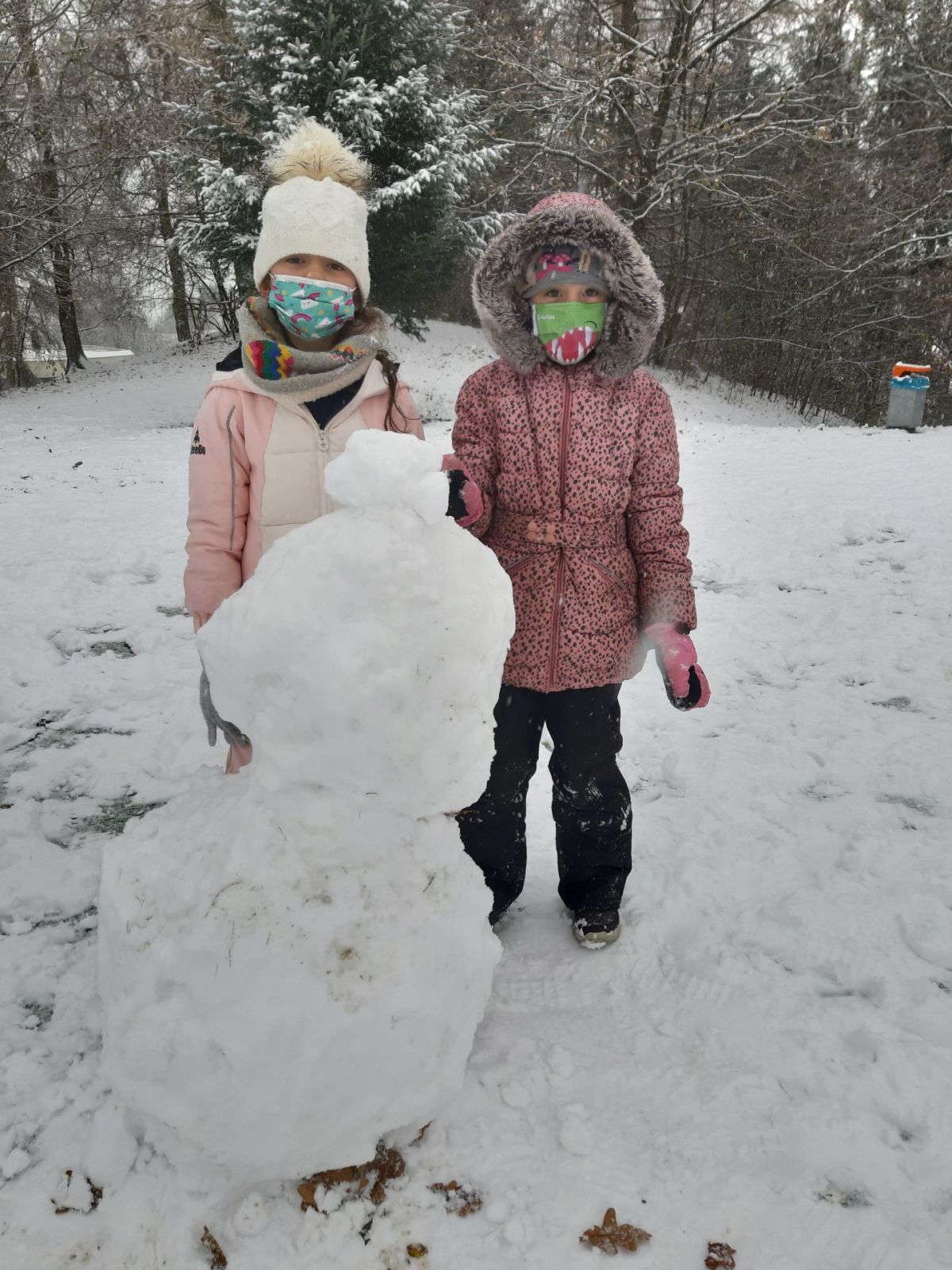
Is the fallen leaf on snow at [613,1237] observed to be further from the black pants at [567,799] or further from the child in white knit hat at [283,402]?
the child in white knit hat at [283,402]

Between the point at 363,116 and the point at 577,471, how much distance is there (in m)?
10.3

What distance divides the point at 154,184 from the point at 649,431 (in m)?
14.4

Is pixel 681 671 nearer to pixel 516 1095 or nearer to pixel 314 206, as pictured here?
pixel 516 1095

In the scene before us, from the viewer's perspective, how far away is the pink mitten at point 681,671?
1.96m

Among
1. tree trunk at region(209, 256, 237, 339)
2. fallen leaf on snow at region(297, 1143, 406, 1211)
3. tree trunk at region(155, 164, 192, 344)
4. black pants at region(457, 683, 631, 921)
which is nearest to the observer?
fallen leaf on snow at region(297, 1143, 406, 1211)

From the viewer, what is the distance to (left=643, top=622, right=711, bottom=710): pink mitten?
196 cm

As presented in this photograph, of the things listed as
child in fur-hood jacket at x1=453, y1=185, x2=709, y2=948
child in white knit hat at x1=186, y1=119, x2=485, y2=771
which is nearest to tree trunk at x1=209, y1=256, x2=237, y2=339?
child in white knit hat at x1=186, y1=119, x2=485, y2=771

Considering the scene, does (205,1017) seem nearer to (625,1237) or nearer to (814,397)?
(625,1237)

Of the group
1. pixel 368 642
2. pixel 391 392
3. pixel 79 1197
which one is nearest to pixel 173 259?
pixel 391 392

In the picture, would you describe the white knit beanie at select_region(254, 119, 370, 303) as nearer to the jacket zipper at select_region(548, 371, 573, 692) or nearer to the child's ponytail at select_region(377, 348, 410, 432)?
the child's ponytail at select_region(377, 348, 410, 432)

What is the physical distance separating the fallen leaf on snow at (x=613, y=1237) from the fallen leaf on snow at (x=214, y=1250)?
Result: 0.70 m

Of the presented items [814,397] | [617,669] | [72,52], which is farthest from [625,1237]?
[814,397]

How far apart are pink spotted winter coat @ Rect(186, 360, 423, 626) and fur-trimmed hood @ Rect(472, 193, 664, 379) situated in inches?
17.0

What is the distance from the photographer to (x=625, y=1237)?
61.6 inches
